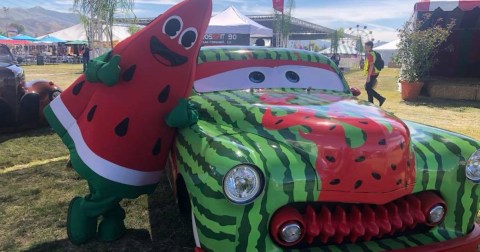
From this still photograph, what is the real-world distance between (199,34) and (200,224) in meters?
1.45

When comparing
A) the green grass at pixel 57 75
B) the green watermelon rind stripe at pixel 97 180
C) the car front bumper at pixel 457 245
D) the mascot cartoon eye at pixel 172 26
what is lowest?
the green grass at pixel 57 75

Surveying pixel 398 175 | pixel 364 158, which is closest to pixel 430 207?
pixel 398 175

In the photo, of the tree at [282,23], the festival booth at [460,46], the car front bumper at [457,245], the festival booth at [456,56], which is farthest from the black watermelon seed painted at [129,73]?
the tree at [282,23]

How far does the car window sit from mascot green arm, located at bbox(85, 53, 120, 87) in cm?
80

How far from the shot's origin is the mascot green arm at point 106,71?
9.24ft

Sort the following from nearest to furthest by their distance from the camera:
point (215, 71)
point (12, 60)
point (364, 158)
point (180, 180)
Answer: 1. point (364, 158)
2. point (180, 180)
3. point (215, 71)
4. point (12, 60)

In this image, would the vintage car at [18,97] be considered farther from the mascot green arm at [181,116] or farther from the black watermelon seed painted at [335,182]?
the black watermelon seed painted at [335,182]

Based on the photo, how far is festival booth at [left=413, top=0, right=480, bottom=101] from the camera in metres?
13.1

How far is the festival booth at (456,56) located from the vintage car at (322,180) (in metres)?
11.4

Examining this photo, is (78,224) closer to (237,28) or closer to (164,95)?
(164,95)

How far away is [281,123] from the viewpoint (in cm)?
258

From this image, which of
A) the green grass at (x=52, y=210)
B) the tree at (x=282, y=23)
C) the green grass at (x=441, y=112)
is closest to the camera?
the green grass at (x=52, y=210)

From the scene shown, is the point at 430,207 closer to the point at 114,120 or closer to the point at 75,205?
the point at 114,120

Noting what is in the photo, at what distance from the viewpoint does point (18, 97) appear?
22.8ft
